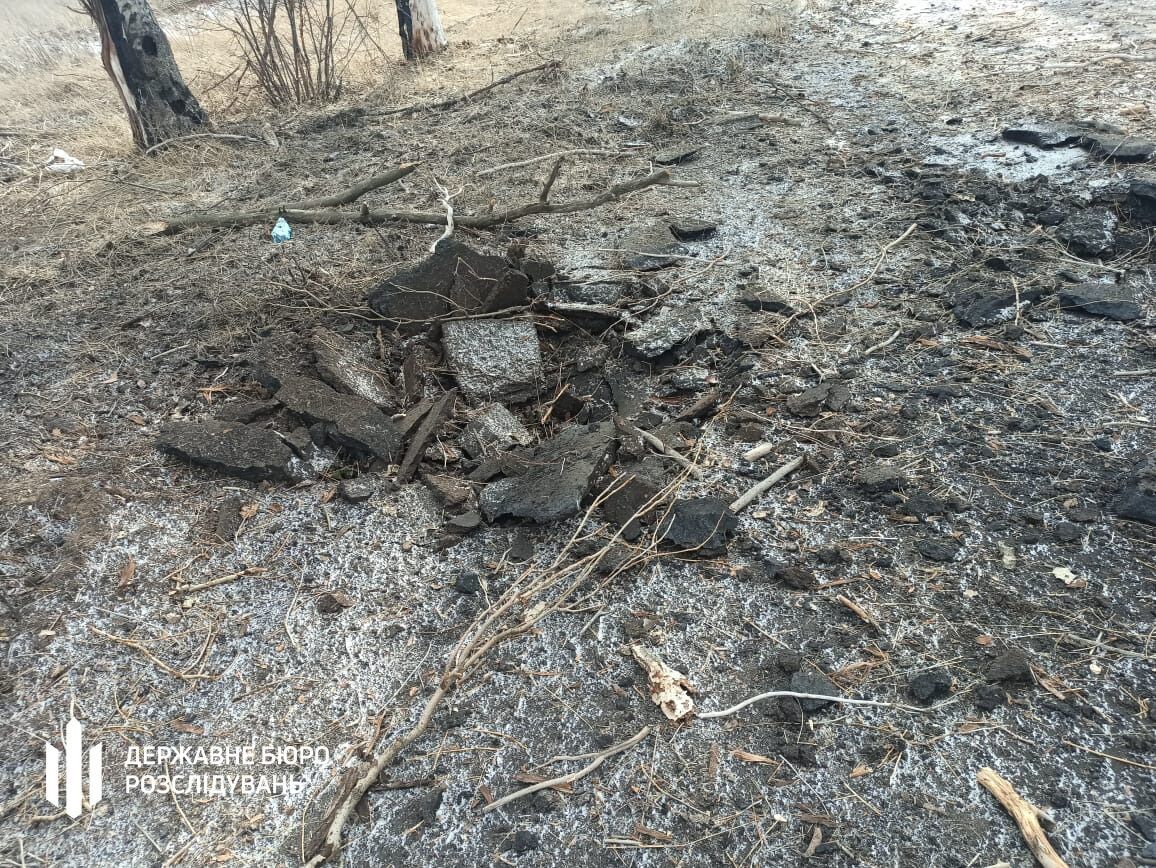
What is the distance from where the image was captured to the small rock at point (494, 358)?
3314mm

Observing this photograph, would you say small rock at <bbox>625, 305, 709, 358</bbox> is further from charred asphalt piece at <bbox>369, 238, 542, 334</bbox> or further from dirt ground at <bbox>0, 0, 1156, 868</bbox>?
charred asphalt piece at <bbox>369, 238, 542, 334</bbox>

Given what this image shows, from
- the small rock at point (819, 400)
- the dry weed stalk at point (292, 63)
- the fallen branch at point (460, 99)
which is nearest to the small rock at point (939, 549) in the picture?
the small rock at point (819, 400)

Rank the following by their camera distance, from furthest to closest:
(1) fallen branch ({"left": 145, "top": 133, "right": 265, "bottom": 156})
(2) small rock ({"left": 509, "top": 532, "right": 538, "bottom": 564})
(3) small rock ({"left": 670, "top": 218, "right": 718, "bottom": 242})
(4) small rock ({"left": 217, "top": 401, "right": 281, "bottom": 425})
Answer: (1) fallen branch ({"left": 145, "top": 133, "right": 265, "bottom": 156}) → (3) small rock ({"left": 670, "top": 218, "right": 718, "bottom": 242}) → (4) small rock ({"left": 217, "top": 401, "right": 281, "bottom": 425}) → (2) small rock ({"left": 509, "top": 532, "right": 538, "bottom": 564})

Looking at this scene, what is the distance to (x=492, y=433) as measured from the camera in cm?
307

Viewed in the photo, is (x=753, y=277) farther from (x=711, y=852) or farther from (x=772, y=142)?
(x=711, y=852)

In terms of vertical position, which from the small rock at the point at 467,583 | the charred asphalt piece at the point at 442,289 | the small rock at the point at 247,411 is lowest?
the small rock at the point at 467,583

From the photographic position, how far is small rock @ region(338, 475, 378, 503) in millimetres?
2799

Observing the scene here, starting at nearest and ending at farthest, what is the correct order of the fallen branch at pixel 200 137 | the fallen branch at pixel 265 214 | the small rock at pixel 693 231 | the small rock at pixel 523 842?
the small rock at pixel 523 842
the small rock at pixel 693 231
the fallen branch at pixel 265 214
the fallen branch at pixel 200 137

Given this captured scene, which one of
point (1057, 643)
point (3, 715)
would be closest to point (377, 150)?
point (3, 715)

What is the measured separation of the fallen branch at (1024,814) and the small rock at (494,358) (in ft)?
7.53

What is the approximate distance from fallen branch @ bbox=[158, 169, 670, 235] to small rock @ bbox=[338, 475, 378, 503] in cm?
220

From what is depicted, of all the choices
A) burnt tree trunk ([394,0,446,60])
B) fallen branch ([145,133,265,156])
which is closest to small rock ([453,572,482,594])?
fallen branch ([145,133,265,156])

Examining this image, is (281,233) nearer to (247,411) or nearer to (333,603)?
(247,411)

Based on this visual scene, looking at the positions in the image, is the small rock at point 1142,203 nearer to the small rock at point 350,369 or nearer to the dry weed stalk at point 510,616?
the dry weed stalk at point 510,616
